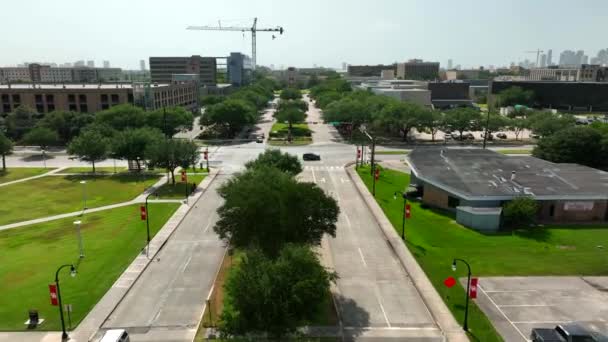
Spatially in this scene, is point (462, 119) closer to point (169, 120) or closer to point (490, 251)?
point (490, 251)

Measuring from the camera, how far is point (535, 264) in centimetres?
3556

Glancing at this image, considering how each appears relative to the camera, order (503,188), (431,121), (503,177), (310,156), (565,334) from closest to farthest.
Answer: (565,334), (503,188), (503,177), (310,156), (431,121)

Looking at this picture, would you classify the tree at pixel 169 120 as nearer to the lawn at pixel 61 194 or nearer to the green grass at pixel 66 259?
the lawn at pixel 61 194

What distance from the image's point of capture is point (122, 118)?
297ft

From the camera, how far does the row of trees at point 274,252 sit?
21703 millimetres

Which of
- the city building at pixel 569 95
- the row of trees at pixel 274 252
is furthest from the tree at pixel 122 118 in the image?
the city building at pixel 569 95

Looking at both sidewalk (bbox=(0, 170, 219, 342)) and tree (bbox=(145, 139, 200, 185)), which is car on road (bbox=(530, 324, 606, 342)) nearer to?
sidewalk (bbox=(0, 170, 219, 342))

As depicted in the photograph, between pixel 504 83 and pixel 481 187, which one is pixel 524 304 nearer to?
pixel 481 187

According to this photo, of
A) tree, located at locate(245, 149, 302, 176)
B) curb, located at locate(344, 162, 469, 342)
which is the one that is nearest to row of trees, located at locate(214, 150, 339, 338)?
curb, located at locate(344, 162, 469, 342)

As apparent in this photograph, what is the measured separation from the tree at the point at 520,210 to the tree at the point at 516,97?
125 m

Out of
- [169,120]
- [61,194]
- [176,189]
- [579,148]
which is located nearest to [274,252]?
[176,189]

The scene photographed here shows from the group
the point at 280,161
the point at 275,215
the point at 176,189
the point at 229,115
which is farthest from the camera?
the point at 229,115

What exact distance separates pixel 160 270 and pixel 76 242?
10893 millimetres

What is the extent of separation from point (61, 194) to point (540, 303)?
54318 mm
